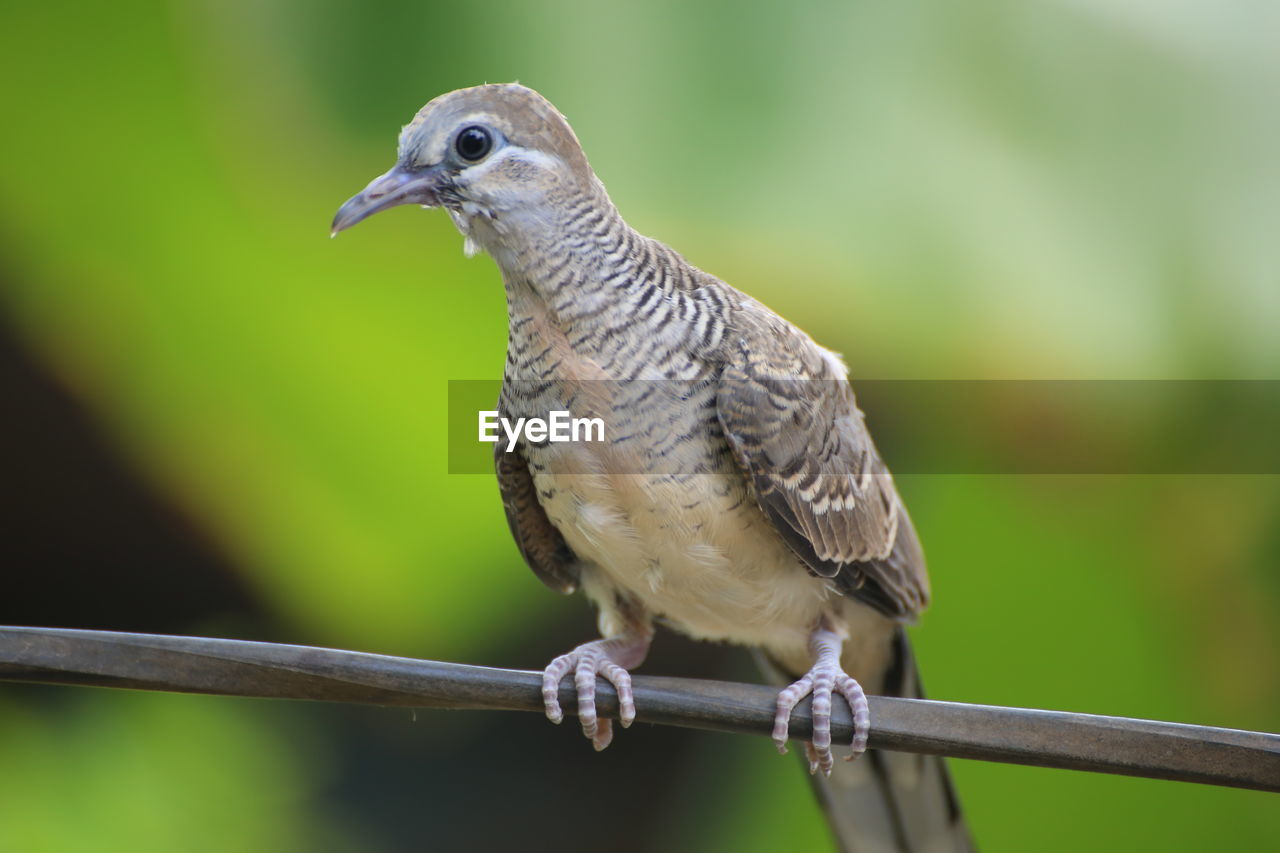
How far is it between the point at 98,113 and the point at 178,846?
48.1 inches

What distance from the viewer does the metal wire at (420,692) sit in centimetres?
87

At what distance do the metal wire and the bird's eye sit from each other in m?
0.47

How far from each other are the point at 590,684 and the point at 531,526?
21 cm

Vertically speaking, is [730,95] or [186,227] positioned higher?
[730,95]

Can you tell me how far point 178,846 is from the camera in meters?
1.83

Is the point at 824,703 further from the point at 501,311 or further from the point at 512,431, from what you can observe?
the point at 501,311

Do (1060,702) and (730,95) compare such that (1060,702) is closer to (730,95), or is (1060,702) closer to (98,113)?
(730,95)

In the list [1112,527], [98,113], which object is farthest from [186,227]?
[1112,527]

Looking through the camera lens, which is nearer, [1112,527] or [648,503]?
[648,503]

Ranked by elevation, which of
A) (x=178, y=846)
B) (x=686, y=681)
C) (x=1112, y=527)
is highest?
(x=686, y=681)

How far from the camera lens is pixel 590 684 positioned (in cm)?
114

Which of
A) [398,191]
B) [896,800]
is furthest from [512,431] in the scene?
[896,800]

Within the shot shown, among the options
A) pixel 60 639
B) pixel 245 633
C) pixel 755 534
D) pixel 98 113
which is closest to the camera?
pixel 60 639

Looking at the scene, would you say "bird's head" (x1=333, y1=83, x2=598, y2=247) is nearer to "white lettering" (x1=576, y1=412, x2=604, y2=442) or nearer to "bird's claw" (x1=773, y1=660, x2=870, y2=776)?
"white lettering" (x1=576, y1=412, x2=604, y2=442)
